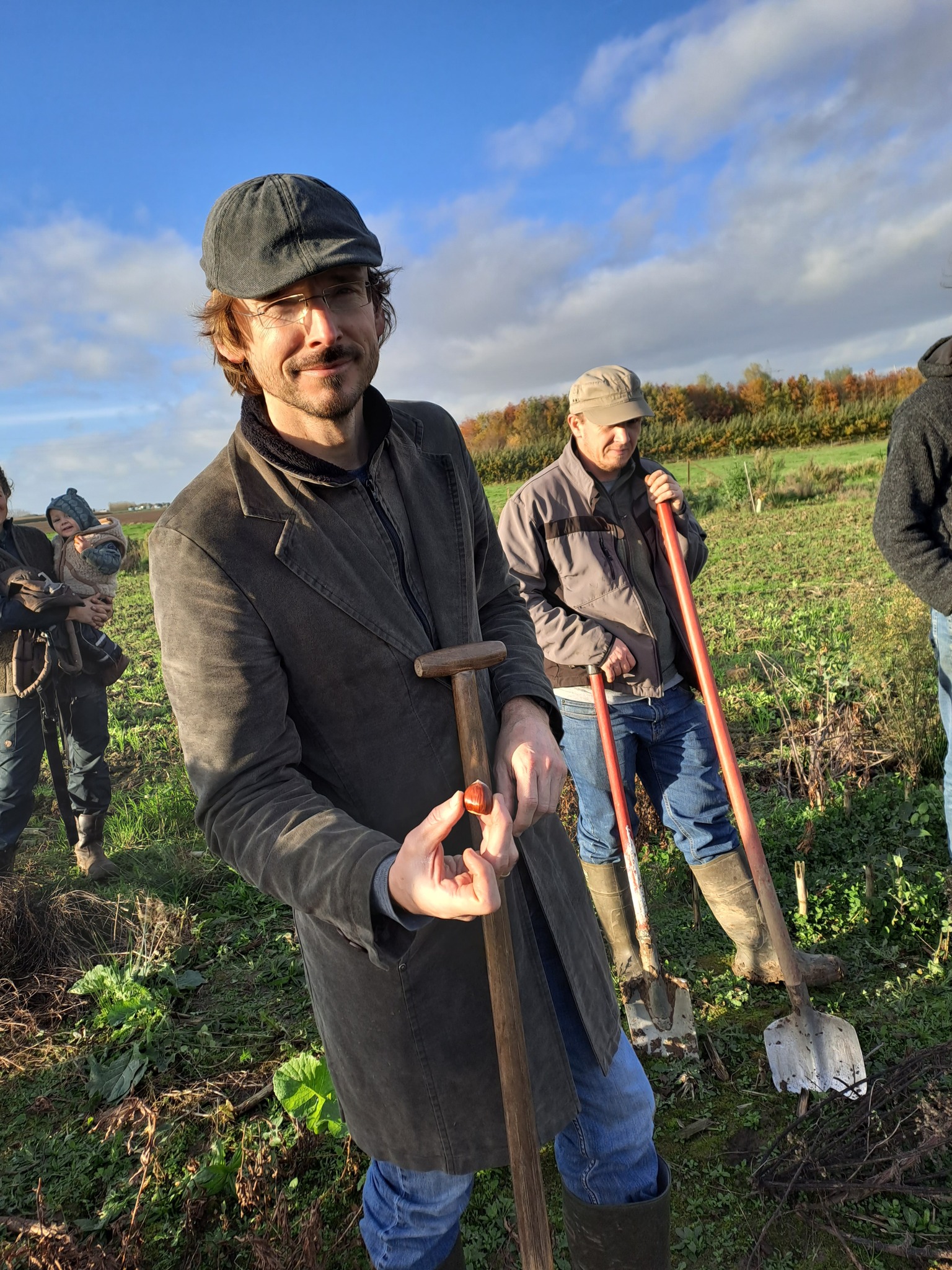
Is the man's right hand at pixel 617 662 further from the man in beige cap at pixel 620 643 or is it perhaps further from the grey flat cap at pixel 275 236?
the grey flat cap at pixel 275 236

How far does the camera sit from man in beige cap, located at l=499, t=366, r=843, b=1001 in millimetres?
3531

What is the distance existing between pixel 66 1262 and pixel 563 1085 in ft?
5.07

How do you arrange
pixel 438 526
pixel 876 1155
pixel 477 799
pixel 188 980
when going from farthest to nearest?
pixel 188 980, pixel 876 1155, pixel 438 526, pixel 477 799

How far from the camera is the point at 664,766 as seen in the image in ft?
11.9

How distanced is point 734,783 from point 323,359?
2.36 m

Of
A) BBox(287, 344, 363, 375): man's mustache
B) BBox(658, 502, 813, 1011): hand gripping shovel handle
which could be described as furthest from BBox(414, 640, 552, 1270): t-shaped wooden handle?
BBox(658, 502, 813, 1011): hand gripping shovel handle

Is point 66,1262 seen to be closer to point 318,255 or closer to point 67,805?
point 318,255

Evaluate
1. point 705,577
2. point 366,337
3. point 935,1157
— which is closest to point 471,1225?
point 935,1157

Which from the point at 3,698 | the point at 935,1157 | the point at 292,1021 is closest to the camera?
the point at 935,1157

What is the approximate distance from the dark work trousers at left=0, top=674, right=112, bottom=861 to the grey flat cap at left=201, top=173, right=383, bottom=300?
4158mm

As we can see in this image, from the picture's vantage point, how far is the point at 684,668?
3648 mm

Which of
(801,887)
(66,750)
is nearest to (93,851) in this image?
(66,750)

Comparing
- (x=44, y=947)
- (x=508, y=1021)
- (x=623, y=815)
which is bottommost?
(x=44, y=947)

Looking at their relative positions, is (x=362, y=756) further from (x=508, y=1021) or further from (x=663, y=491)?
(x=663, y=491)
